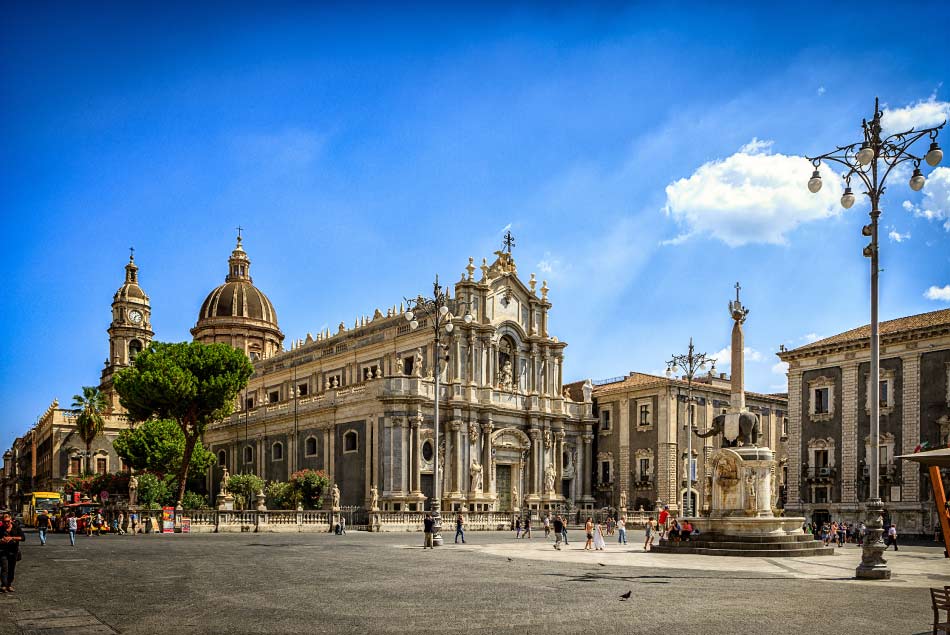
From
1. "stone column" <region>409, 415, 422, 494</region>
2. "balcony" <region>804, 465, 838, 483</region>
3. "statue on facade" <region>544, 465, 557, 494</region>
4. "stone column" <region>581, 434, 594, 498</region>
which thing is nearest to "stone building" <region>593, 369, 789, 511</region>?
"stone column" <region>581, 434, 594, 498</region>

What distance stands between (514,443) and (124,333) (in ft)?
176

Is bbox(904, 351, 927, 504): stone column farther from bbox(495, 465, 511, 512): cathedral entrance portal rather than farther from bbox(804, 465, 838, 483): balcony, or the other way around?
bbox(495, 465, 511, 512): cathedral entrance portal

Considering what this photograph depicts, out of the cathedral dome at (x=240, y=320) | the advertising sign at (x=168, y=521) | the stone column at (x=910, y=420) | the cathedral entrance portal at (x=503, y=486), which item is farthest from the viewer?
the cathedral dome at (x=240, y=320)

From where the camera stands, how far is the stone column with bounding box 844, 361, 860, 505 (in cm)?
4875

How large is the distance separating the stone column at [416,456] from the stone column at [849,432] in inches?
931

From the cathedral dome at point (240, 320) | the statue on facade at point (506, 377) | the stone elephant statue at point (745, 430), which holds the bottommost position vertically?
→ the stone elephant statue at point (745, 430)

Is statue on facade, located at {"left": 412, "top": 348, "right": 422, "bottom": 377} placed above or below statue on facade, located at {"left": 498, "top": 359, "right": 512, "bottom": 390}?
above

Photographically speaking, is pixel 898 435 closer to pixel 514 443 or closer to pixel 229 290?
pixel 514 443

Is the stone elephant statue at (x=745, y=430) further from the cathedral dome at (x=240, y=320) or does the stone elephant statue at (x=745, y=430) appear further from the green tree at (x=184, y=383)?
the cathedral dome at (x=240, y=320)

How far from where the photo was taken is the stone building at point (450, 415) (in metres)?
54.6

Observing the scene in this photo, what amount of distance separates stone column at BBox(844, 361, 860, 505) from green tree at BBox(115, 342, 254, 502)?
1383 inches

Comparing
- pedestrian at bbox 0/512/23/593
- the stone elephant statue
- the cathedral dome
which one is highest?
the cathedral dome

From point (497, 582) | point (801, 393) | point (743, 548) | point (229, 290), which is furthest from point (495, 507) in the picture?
point (229, 290)

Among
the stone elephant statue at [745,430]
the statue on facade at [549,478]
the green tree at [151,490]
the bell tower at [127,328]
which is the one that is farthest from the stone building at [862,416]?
the bell tower at [127,328]
